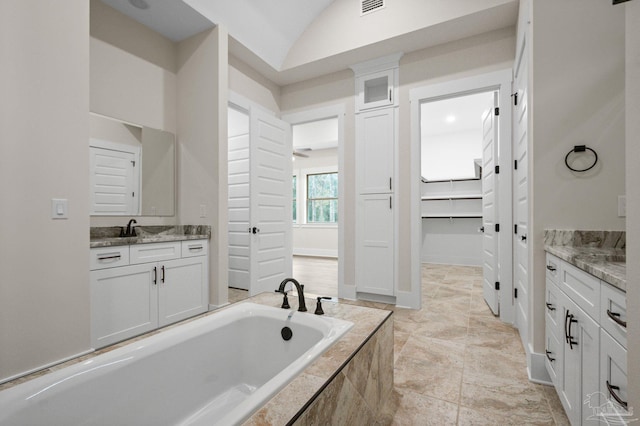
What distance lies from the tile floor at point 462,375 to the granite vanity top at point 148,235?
214 centimetres

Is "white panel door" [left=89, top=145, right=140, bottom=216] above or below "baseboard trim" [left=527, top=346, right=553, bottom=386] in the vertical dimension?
above

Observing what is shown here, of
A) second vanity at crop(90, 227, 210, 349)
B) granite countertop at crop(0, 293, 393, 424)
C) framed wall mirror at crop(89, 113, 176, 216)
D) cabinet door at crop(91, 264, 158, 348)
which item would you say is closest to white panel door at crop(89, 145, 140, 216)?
framed wall mirror at crop(89, 113, 176, 216)

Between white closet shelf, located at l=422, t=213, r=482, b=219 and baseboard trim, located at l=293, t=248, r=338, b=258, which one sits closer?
white closet shelf, located at l=422, t=213, r=482, b=219

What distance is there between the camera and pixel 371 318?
1.62 m

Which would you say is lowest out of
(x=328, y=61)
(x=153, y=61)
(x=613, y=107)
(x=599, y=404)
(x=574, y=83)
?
(x=599, y=404)

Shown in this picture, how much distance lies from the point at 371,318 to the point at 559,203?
132 cm

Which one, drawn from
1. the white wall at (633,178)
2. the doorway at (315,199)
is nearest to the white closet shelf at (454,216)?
the doorway at (315,199)

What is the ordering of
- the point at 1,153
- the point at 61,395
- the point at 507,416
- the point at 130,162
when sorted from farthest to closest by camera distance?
the point at 130,162
the point at 1,153
the point at 507,416
the point at 61,395

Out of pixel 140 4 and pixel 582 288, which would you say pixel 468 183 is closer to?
pixel 582 288

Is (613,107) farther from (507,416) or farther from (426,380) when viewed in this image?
(426,380)

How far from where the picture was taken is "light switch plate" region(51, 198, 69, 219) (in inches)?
75.3

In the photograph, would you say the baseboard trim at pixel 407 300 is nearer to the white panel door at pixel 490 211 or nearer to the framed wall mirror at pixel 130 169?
the white panel door at pixel 490 211

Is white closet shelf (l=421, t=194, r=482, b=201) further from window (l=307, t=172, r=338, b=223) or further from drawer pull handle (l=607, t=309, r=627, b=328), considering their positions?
drawer pull handle (l=607, t=309, r=627, b=328)

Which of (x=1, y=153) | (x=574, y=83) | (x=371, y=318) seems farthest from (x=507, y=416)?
(x=1, y=153)
